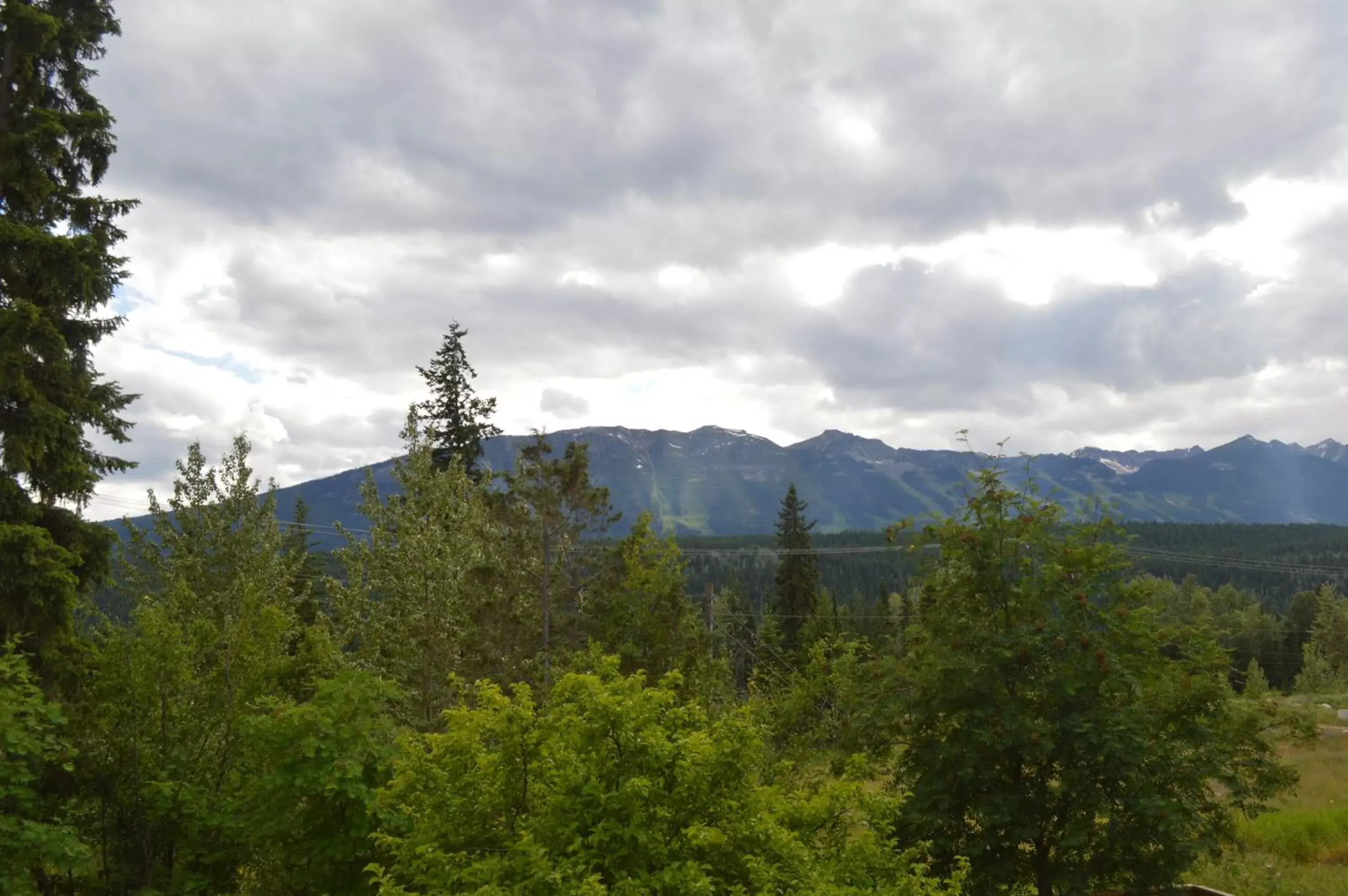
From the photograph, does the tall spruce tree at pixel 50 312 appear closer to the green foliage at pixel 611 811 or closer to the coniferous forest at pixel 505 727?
the coniferous forest at pixel 505 727

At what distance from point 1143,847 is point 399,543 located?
13.6 metres

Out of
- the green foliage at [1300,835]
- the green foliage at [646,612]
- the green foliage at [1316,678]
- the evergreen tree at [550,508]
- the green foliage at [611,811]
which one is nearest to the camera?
the green foliage at [611,811]

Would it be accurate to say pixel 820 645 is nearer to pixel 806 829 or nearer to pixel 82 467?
pixel 806 829

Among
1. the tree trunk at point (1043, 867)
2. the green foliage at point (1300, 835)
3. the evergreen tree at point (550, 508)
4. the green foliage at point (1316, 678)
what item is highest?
the evergreen tree at point (550, 508)

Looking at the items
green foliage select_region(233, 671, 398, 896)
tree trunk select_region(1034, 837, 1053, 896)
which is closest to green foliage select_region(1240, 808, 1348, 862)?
tree trunk select_region(1034, 837, 1053, 896)

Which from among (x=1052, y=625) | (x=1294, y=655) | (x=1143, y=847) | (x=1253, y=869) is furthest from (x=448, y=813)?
(x=1294, y=655)

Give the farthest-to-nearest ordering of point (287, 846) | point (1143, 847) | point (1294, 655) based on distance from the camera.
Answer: point (1294, 655)
point (1143, 847)
point (287, 846)

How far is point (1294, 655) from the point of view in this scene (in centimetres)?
8094

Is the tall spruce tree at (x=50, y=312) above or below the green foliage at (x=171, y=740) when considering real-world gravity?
above

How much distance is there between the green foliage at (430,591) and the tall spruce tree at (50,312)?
483 centimetres

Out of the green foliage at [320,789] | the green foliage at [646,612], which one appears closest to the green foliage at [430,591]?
the green foliage at [646,612]

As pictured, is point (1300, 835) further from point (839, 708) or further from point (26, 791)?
point (26, 791)

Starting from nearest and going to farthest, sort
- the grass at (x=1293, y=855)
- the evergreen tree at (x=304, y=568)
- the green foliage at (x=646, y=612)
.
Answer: the grass at (x=1293, y=855) < the green foliage at (x=646, y=612) < the evergreen tree at (x=304, y=568)

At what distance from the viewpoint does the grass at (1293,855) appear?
1252cm
